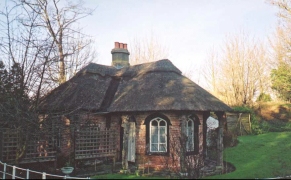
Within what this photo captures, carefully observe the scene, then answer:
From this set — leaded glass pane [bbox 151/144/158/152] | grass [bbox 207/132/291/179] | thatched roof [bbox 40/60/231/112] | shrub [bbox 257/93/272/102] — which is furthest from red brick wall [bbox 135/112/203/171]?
shrub [bbox 257/93/272/102]

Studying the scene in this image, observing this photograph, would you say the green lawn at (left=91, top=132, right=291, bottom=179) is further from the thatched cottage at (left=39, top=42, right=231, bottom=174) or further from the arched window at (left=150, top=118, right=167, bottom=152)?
the arched window at (left=150, top=118, right=167, bottom=152)

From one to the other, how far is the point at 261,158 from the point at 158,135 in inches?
241

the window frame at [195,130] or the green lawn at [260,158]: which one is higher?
the window frame at [195,130]

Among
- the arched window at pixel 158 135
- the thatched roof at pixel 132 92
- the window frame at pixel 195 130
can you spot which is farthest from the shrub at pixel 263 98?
the arched window at pixel 158 135

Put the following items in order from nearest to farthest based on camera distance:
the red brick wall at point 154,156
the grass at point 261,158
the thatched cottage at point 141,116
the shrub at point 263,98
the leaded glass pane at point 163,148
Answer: the grass at point 261,158
the thatched cottage at point 141,116
the red brick wall at point 154,156
the leaded glass pane at point 163,148
the shrub at point 263,98

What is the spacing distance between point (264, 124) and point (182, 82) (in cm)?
1542

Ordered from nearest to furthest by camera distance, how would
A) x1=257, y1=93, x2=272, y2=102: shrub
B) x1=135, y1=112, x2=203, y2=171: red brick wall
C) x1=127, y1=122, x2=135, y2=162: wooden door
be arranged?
x1=135, y1=112, x2=203, y2=171: red brick wall
x1=127, y1=122, x2=135, y2=162: wooden door
x1=257, y1=93, x2=272, y2=102: shrub

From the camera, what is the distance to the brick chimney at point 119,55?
22562 mm

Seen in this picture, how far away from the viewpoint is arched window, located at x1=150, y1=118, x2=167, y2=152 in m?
14.6

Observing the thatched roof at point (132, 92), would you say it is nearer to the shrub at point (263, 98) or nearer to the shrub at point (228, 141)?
the shrub at point (228, 141)

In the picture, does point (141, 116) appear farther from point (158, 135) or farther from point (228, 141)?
point (228, 141)

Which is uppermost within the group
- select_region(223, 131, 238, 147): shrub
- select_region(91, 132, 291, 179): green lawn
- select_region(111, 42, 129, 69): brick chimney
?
select_region(111, 42, 129, 69): brick chimney

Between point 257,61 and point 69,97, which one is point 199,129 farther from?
point 257,61

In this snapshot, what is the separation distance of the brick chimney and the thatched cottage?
4.59 metres
